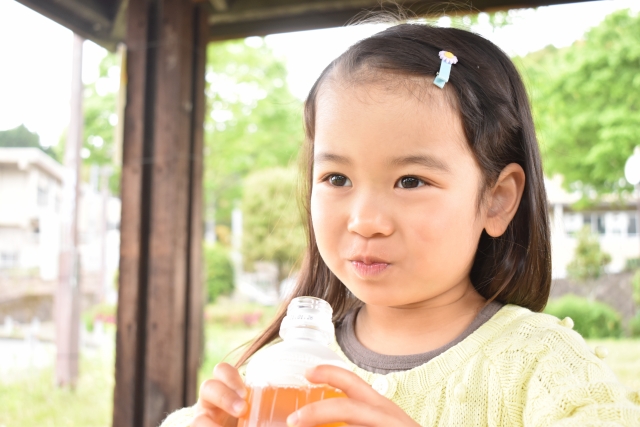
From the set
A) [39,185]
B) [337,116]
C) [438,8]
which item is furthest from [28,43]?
[337,116]

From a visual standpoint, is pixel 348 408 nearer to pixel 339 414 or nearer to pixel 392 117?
pixel 339 414

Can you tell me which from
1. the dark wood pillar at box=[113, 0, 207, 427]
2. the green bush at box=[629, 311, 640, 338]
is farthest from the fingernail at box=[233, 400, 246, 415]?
the green bush at box=[629, 311, 640, 338]

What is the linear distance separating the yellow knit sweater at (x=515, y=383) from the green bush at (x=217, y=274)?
11.7 metres

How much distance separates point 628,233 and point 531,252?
44.5 feet

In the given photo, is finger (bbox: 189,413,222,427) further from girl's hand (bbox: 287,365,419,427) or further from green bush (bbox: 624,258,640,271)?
green bush (bbox: 624,258,640,271)

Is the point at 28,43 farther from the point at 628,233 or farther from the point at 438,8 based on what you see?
the point at 628,233

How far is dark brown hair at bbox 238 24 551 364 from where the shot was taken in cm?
139

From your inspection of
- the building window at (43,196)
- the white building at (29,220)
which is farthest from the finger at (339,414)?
the building window at (43,196)

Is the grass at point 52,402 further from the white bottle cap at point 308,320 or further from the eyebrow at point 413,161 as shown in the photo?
the white bottle cap at point 308,320

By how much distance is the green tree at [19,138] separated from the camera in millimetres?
4160

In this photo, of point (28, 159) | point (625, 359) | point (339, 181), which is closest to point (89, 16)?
point (28, 159)

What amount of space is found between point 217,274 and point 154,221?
9.38m

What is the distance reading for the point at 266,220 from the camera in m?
14.0

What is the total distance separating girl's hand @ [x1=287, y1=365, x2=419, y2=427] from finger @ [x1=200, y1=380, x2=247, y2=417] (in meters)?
0.15
